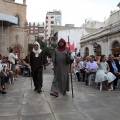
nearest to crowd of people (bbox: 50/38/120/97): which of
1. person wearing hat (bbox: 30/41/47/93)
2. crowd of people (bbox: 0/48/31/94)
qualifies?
person wearing hat (bbox: 30/41/47/93)

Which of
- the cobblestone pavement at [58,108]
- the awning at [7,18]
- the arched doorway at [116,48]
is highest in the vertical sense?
the awning at [7,18]

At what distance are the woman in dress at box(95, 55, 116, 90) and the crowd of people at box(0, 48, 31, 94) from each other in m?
3.69

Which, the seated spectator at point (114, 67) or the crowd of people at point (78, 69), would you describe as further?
the seated spectator at point (114, 67)

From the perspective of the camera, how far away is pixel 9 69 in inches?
489

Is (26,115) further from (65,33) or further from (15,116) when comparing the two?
(65,33)

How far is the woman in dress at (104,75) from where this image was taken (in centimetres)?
996

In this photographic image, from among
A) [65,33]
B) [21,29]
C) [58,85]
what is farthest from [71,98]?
[65,33]

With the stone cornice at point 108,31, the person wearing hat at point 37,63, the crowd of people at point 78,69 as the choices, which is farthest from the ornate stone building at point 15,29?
the person wearing hat at point 37,63

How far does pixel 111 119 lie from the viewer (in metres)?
5.37

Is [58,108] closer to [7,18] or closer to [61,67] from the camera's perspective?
[61,67]

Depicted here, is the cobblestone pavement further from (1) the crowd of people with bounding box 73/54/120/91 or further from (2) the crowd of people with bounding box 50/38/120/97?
(1) the crowd of people with bounding box 73/54/120/91

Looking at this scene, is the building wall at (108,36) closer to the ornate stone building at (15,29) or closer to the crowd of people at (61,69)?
the ornate stone building at (15,29)

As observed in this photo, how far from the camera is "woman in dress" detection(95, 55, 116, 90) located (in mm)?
9961

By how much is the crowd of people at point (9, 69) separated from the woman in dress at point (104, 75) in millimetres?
3687
